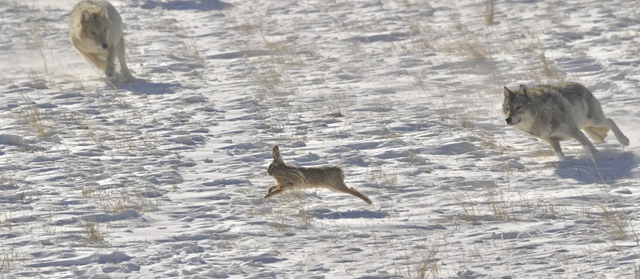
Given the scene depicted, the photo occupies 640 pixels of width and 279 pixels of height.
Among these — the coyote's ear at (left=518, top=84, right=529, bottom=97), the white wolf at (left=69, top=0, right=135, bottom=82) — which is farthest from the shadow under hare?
the white wolf at (left=69, top=0, right=135, bottom=82)

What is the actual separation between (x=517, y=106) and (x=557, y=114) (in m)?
0.47

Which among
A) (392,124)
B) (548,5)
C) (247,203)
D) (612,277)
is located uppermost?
(612,277)

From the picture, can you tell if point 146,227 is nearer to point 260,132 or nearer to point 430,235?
point 430,235

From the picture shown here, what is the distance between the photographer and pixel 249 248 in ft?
21.6

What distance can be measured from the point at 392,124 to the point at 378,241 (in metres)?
4.17

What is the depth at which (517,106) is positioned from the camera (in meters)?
9.54

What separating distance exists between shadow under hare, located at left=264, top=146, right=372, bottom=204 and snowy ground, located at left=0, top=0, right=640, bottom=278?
0.59ft

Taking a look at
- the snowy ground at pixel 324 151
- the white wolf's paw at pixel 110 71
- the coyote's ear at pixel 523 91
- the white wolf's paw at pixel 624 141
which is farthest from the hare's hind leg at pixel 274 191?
the white wolf's paw at pixel 110 71

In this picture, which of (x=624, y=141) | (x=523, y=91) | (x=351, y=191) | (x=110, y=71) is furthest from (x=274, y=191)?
(x=110, y=71)

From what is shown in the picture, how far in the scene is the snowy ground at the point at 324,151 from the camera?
6.43 metres

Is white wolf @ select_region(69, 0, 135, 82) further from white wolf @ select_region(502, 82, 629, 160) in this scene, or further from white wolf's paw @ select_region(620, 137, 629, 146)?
white wolf's paw @ select_region(620, 137, 629, 146)

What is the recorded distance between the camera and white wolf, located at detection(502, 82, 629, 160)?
945 cm

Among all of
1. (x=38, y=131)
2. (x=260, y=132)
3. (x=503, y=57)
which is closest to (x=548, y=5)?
(x=503, y=57)

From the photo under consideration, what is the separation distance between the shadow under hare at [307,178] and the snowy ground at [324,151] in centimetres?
18
